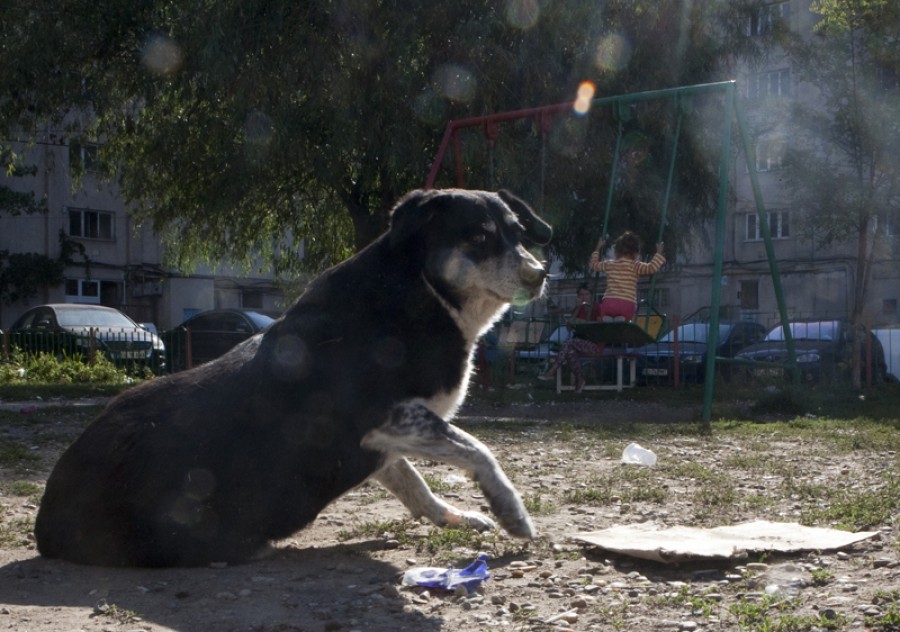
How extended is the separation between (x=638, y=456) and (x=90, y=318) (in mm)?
16997

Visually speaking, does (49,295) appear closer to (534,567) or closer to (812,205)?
(812,205)

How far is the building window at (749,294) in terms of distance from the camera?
132 ft

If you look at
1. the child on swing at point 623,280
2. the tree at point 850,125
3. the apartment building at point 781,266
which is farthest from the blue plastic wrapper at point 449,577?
the apartment building at point 781,266

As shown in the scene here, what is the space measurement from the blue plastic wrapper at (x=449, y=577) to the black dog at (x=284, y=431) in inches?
17.6

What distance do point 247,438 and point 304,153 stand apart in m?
12.3

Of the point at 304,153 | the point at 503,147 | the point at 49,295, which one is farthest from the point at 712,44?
the point at 49,295

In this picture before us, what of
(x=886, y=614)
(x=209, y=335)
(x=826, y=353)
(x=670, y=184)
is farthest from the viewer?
(x=209, y=335)

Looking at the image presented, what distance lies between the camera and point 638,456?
7.27m

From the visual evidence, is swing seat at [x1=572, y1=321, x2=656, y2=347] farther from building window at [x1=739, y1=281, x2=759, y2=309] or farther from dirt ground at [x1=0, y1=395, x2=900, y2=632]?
building window at [x1=739, y1=281, x2=759, y2=309]

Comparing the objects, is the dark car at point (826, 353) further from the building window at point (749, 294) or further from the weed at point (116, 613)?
the building window at point (749, 294)

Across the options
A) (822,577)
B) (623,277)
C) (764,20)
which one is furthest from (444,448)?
(764,20)

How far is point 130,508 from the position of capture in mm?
4242

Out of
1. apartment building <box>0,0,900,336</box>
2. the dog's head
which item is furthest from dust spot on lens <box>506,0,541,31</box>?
apartment building <box>0,0,900,336</box>

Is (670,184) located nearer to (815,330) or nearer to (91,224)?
(815,330)
